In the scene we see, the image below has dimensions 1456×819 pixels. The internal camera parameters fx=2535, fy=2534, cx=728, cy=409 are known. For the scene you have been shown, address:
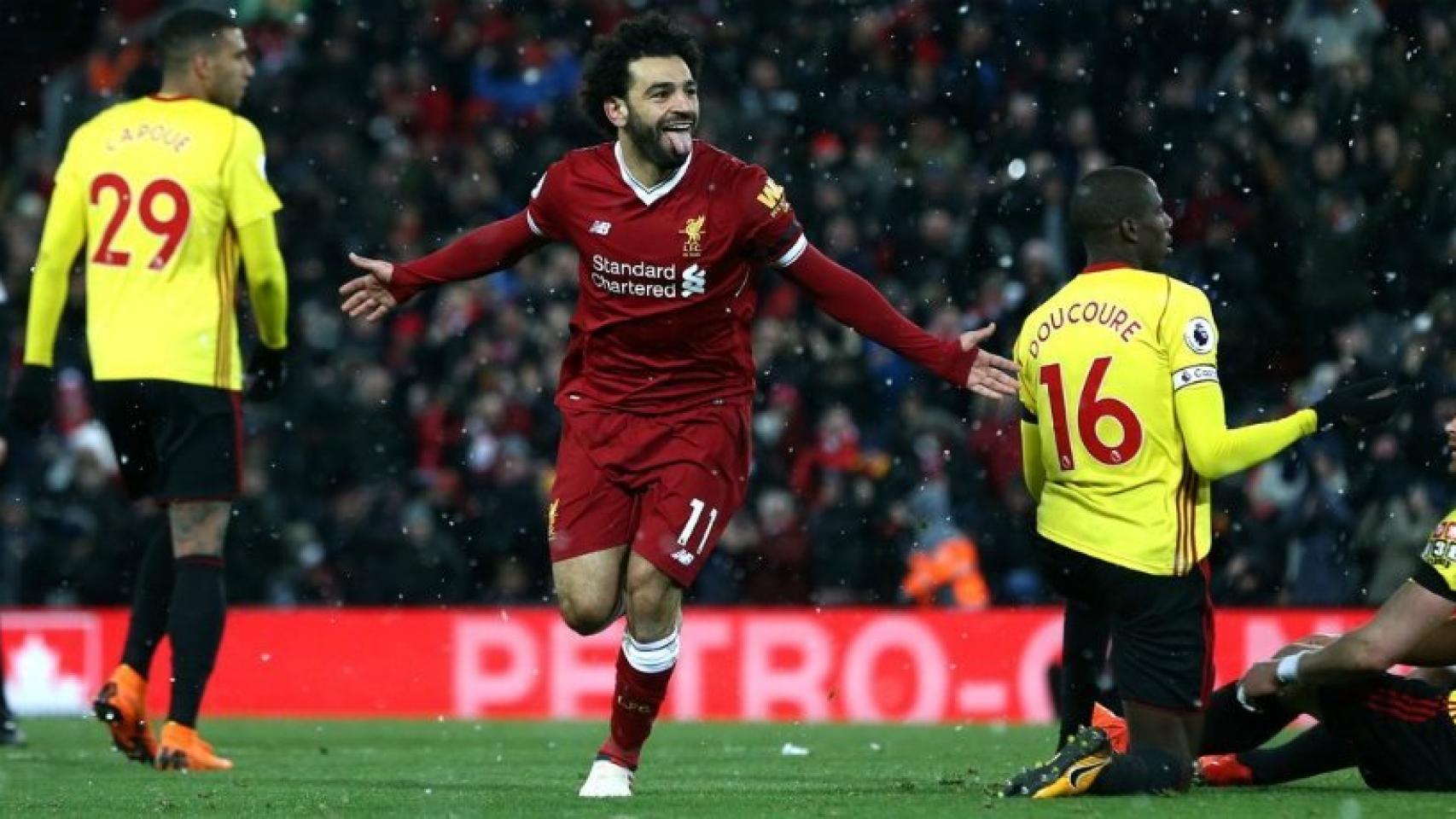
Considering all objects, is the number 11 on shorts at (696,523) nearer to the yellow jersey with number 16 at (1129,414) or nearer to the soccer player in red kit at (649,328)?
the soccer player in red kit at (649,328)

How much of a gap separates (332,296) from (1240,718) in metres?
10.1

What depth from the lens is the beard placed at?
6.58 meters

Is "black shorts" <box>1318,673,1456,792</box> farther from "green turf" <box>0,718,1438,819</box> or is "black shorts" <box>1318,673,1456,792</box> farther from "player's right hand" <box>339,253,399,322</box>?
"player's right hand" <box>339,253,399,322</box>

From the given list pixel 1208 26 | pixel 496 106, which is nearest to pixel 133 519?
pixel 496 106

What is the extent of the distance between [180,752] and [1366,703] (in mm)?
3455

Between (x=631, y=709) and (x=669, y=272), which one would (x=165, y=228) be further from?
(x=631, y=709)

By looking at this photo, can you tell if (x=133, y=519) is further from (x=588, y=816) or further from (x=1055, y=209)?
(x=588, y=816)

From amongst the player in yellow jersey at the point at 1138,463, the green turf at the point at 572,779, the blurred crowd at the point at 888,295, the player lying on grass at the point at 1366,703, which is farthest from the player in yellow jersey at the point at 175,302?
the blurred crowd at the point at 888,295

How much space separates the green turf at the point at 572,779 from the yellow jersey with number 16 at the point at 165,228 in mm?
1303

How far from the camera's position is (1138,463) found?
6.34m

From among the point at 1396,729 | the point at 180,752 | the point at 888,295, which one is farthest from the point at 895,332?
the point at 888,295

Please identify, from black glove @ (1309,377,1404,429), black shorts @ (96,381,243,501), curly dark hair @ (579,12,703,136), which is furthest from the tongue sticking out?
black shorts @ (96,381,243,501)

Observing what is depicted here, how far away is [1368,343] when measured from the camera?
12648 millimetres

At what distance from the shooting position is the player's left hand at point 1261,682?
21.8ft
